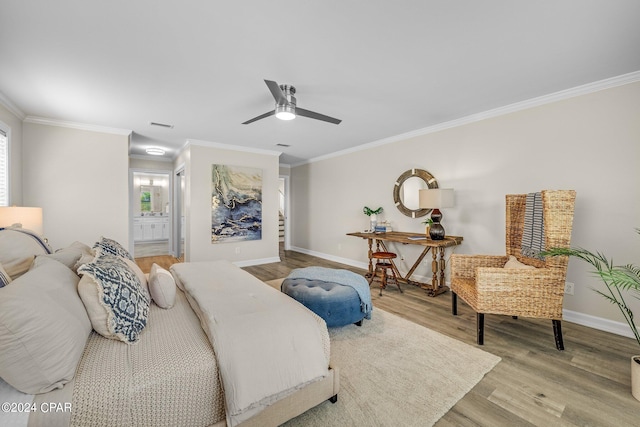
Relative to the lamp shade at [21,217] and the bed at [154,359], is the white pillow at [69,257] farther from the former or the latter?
the lamp shade at [21,217]

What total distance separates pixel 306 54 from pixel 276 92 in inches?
16.0

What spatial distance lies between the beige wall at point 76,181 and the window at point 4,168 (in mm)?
470

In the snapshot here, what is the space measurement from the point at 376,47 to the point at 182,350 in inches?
93.6

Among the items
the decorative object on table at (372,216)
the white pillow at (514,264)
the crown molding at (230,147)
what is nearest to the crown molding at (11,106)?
the crown molding at (230,147)

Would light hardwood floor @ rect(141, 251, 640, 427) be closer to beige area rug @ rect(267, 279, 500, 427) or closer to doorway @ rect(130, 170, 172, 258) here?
beige area rug @ rect(267, 279, 500, 427)

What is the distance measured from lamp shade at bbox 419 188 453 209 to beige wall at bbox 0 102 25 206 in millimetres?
5158

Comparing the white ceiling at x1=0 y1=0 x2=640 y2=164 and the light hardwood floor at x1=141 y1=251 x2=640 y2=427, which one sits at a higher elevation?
the white ceiling at x1=0 y1=0 x2=640 y2=164

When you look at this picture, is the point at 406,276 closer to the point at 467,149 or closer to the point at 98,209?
the point at 467,149

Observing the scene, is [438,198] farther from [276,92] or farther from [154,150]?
[154,150]

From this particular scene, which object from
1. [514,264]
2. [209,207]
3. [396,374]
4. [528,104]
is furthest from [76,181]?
[528,104]

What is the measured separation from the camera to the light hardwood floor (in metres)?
1.61

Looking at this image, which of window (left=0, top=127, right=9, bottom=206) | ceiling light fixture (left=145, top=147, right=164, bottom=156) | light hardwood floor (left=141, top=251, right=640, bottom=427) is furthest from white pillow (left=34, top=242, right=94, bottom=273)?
ceiling light fixture (left=145, top=147, right=164, bottom=156)

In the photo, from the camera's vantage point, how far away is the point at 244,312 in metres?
1.59

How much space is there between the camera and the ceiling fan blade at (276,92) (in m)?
2.29
